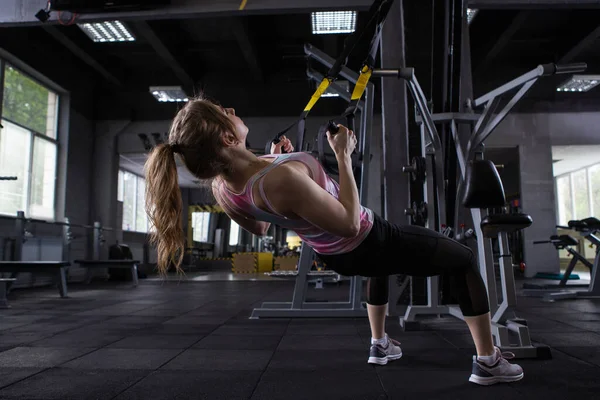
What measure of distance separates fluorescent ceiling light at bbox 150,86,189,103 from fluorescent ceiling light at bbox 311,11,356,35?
2.96 metres

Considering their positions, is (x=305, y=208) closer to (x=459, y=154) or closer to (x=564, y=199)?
(x=459, y=154)

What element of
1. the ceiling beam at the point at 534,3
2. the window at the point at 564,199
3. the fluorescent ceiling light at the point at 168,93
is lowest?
the window at the point at 564,199

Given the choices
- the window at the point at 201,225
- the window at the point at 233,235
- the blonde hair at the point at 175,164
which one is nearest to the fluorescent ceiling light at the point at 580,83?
the blonde hair at the point at 175,164

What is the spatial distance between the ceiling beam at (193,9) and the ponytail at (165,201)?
4124 mm

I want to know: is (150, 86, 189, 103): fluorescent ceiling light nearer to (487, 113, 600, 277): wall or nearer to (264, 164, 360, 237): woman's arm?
(487, 113, 600, 277): wall

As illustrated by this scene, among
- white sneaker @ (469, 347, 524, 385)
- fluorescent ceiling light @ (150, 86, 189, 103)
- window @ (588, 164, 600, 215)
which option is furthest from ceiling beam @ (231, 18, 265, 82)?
window @ (588, 164, 600, 215)

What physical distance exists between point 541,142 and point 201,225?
31.8 feet

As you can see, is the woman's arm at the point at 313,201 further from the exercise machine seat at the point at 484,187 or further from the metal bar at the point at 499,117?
the metal bar at the point at 499,117

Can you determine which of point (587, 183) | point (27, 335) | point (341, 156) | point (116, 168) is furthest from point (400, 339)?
point (587, 183)

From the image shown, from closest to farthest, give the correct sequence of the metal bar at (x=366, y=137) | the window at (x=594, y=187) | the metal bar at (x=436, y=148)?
the metal bar at (x=436, y=148), the metal bar at (x=366, y=137), the window at (x=594, y=187)

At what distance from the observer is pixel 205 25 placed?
24.0 feet

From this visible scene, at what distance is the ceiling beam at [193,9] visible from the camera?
494 cm

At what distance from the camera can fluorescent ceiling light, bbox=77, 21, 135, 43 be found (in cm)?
670

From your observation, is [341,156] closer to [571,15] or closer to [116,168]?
[571,15]
